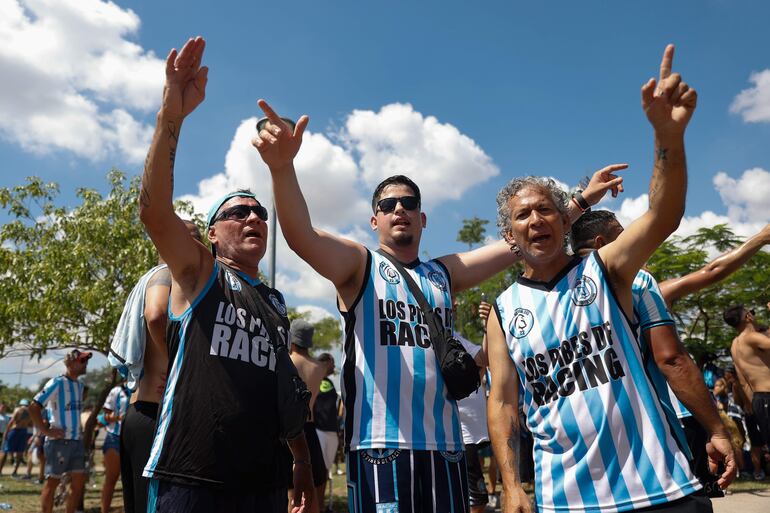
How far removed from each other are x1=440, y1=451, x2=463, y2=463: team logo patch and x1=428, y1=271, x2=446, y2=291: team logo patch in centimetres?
95

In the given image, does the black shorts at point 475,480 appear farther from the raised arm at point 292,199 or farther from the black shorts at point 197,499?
the black shorts at point 197,499

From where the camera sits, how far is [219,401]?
2.64 metres

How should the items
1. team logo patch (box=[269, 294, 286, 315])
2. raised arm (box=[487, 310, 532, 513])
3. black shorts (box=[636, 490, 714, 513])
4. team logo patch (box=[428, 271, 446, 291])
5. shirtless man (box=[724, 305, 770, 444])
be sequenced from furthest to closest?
shirtless man (box=[724, 305, 770, 444]) < team logo patch (box=[428, 271, 446, 291]) < team logo patch (box=[269, 294, 286, 315]) < raised arm (box=[487, 310, 532, 513]) < black shorts (box=[636, 490, 714, 513])

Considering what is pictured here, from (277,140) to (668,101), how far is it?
183cm

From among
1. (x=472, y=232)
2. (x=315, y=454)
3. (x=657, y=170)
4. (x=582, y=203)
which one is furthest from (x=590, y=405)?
(x=472, y=232)

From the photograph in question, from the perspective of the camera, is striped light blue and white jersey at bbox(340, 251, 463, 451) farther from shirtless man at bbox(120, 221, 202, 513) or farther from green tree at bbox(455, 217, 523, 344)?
Answer: green tree at bbox(455, 217, 523, 344)

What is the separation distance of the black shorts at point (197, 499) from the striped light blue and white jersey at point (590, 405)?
1.29 m

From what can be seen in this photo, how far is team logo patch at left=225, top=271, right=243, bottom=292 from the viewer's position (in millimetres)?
2939

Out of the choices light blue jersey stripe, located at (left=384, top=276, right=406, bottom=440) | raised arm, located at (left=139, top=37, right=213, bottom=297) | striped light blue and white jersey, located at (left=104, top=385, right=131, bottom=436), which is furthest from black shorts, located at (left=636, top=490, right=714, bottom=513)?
striped light blue and white jersey, located at (left=104, top=385, right=131, bottom=436)

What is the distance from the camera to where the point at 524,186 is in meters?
2.94

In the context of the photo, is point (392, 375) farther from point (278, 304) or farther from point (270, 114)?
Answer: point (270, 114)

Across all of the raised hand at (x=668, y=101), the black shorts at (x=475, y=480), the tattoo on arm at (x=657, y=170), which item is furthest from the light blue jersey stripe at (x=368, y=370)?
the black shorts at (x=475, y=480)

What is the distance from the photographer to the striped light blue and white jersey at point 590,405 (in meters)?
2.36

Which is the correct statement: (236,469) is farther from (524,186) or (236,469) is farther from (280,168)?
(524,186)
